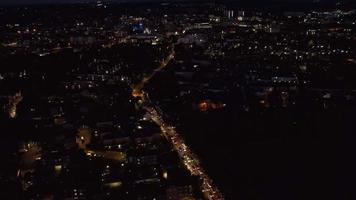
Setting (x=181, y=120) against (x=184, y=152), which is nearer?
(x=184, y=152)

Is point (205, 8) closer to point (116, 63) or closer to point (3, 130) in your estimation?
point (116, 63)

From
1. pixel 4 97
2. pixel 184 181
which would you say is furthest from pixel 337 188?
pixel 4 97

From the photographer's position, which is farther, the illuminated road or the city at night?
the city at night

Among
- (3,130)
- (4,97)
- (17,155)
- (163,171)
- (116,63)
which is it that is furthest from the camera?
(116,63)

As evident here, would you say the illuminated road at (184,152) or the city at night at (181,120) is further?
the city at night at (181,120)
